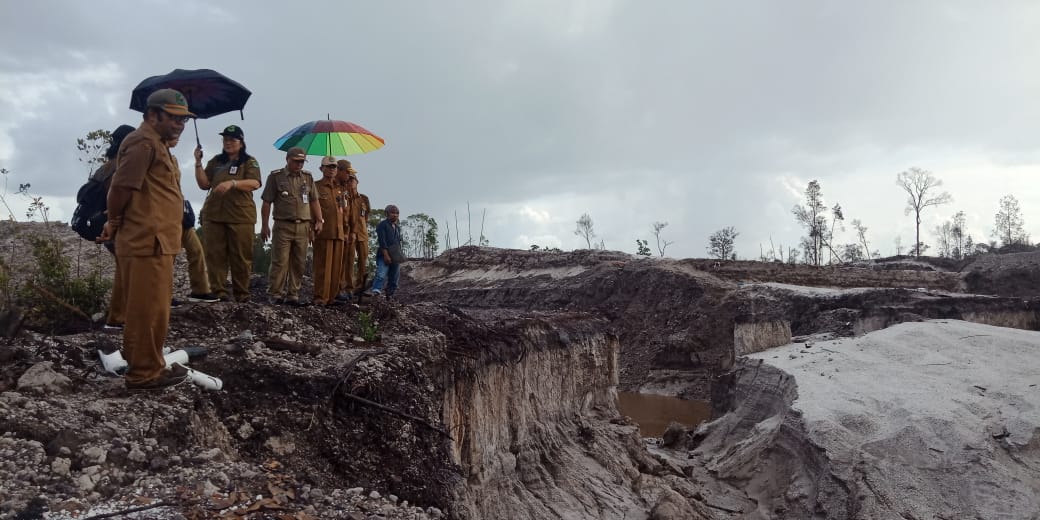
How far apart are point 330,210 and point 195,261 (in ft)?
6.64

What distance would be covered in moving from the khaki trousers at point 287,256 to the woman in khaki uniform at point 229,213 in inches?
11.3

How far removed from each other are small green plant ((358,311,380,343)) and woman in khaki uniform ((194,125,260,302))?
1.38 m

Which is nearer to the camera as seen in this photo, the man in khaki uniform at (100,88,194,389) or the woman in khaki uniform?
the man in khaki uniform at (100,88,194,389)

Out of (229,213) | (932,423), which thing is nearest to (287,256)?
(229,213)

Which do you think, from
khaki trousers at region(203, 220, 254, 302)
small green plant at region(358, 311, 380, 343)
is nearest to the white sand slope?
small green plant at region(358, 311, 380, 343)

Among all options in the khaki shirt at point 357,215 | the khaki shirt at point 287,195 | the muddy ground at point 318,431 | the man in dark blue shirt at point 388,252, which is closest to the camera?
the muddy ground at point 318,431

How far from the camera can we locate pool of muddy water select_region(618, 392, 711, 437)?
17078 millimetres

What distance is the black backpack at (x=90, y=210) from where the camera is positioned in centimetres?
498

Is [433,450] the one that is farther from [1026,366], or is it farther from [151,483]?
[1026,366]

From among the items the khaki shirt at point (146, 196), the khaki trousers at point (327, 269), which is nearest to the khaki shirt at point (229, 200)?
the khaki trousers at point (327, 269)

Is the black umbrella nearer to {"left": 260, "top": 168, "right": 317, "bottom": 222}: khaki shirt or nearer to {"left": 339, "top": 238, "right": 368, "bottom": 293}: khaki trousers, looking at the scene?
{"left": 260, "top": 168, "right": 317, "bottom": 222}: khaki shirt

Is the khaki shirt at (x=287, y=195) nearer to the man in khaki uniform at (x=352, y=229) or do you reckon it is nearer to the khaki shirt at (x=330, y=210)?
the khaki shirt at (x=330, y=210)

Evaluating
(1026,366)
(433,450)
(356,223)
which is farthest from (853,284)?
(433,450)

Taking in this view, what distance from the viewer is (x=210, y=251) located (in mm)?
6496
